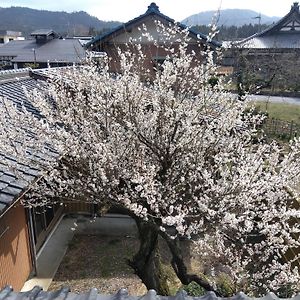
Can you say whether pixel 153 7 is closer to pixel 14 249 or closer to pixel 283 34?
pixel 14 249

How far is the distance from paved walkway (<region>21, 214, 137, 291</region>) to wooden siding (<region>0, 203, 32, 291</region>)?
19.0 inches

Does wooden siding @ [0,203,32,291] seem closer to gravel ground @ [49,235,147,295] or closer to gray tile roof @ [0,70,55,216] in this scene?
gravel ground @ [49,235,147,295]

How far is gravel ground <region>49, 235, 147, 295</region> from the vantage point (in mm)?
7978

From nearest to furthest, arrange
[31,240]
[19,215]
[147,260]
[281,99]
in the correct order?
[147,260] < [19,215] < [31,240] < [281,99]

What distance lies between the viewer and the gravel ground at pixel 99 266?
7978mm

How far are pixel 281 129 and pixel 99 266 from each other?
1336cm

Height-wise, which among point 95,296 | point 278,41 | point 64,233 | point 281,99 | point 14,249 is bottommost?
point 64,233

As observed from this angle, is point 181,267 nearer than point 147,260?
Yes

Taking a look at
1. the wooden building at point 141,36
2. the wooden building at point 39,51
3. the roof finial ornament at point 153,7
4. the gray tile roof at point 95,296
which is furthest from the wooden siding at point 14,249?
the wooden building at point 39,51

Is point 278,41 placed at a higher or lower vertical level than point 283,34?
lower

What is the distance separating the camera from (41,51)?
3512 centimetres

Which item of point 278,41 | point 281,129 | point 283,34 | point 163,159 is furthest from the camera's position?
point 283,34

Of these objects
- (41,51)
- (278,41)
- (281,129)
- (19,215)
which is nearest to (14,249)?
(19,215)

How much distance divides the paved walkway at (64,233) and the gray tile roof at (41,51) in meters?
22.9
